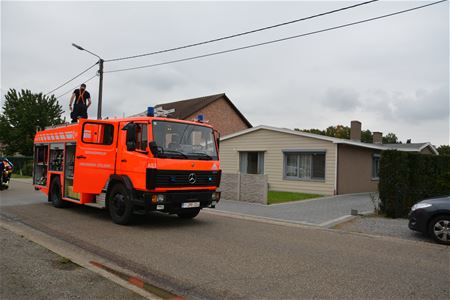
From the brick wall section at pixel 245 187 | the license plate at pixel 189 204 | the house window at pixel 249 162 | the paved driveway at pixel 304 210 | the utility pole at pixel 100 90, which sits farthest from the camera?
the house window at pixel 249 162

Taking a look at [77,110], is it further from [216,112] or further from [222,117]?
[222,117]

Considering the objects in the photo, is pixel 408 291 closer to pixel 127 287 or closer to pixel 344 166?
pixel 127 287

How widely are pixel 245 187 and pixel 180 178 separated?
6979mm

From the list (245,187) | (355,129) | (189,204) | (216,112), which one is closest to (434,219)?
(189,204)

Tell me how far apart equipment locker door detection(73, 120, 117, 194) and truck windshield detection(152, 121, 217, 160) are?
59.7 inches

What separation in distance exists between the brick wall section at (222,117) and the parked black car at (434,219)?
27374mm

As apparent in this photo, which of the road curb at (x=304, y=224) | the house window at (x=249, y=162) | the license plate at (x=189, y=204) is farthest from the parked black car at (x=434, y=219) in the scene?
the house window at (x=249, y=162)

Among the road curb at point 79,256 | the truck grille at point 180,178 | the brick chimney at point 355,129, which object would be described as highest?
the brick chimney at point 355,129

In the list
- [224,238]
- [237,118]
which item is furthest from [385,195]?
[237,118]

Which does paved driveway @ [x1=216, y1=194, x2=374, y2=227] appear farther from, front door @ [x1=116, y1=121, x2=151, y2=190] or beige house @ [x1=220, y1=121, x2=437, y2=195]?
front door @ [x1=116, y1=121, x2=151, y2=190]

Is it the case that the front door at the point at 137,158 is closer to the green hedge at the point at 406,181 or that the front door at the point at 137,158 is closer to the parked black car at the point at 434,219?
the parked black car at the point at 434,219

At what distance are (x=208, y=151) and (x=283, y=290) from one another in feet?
17.0

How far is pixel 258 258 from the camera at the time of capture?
626 centimetres

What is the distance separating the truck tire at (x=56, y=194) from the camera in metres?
11.6
